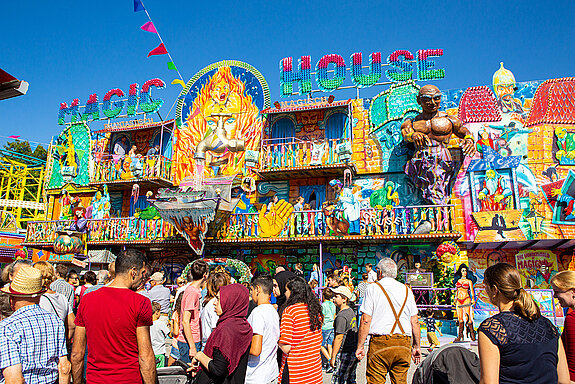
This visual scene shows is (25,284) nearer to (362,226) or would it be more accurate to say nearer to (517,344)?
(517,344)

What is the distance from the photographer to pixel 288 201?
1889cm

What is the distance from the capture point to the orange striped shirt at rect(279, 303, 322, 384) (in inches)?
193

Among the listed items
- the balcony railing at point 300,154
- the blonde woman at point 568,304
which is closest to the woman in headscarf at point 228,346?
the blonde woman at point 568,304

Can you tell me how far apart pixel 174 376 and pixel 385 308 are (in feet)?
8.22

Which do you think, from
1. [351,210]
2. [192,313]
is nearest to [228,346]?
[192,313]

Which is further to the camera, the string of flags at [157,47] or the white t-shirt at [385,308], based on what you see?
the string of flags at [157,47]

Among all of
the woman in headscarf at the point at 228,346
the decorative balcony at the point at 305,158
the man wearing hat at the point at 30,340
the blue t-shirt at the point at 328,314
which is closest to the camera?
the man wearing hat at the point at 30,340

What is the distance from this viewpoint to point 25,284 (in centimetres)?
371

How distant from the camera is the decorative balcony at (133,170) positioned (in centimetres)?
1986

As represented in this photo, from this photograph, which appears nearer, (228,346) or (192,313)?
(228,346)

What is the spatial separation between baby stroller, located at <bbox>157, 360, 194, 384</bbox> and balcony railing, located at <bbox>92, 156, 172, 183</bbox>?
1599cm

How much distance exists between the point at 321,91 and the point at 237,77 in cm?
451

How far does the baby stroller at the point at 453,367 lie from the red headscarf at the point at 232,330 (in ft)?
5.82

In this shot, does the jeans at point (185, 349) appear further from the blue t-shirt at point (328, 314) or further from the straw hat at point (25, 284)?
the blue t-shirt at point (328, 314)
